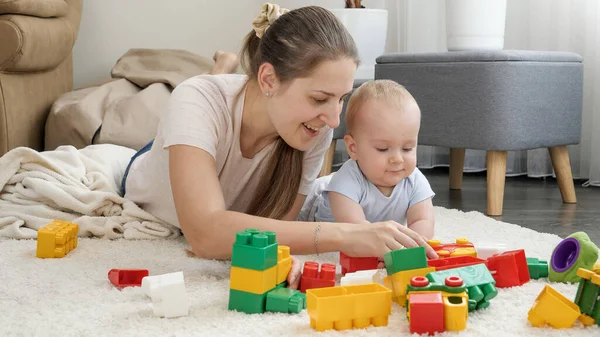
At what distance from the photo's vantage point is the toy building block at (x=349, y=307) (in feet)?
3.46

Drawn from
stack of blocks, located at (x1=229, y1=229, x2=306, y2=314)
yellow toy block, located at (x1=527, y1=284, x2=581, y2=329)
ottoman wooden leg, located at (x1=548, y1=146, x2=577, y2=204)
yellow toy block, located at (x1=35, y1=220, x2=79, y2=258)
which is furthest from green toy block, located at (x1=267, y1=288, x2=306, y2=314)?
ottoman wooden leg, located at (x1=548, y1=146, x2=577, y2=204)

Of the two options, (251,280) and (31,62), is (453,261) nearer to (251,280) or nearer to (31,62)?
(251,280)

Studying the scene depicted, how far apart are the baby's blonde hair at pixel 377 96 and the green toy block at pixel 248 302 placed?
0.58 m

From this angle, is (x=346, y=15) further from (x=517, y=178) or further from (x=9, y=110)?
(x=9, y=110)

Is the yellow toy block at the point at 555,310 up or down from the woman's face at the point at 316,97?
down

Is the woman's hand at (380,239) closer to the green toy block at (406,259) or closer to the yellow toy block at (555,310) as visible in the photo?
the green toy block at (406,259)

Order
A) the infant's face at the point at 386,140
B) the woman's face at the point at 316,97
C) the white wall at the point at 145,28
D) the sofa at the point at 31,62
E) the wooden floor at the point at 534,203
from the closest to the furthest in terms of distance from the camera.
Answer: the woman's face at the point at 316,97, the infant's face at the point at 386,140, the wooden floor at the point at 534,203, the sofa at the point at 31,62, the white wall at the point at 145,28

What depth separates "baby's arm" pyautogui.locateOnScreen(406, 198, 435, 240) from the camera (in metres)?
1.59

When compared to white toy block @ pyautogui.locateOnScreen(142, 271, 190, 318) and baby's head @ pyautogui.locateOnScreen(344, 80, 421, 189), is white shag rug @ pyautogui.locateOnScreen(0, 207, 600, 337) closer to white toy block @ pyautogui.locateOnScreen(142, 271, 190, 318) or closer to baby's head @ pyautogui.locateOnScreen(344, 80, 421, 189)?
white toy block @ pyautogui.locateOnScreen(142, 271, 190, 318)

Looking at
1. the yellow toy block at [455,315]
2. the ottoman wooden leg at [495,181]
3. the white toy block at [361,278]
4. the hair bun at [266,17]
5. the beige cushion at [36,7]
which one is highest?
the hair bun at [266,17]

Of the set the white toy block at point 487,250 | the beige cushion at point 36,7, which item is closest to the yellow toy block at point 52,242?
the white toy block at point 487,250

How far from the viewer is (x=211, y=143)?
148 cm

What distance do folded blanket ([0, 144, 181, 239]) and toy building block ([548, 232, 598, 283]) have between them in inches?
36.7

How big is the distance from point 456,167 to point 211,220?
175 centimetres
